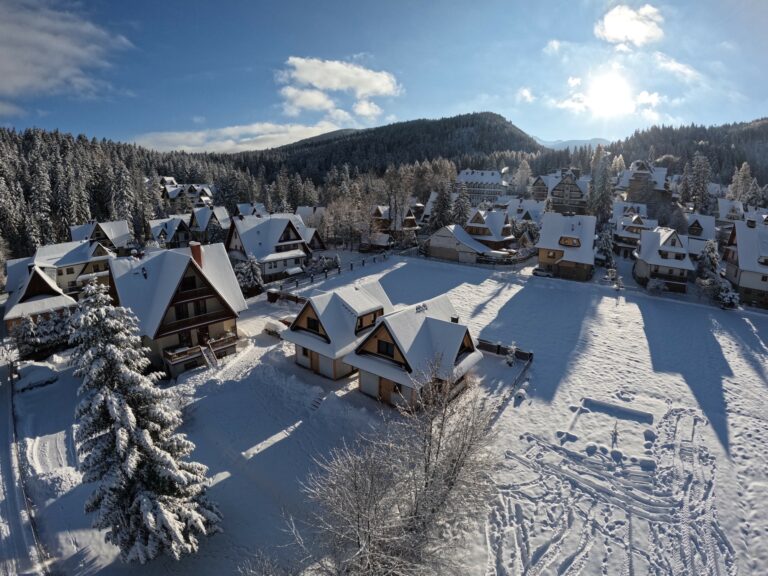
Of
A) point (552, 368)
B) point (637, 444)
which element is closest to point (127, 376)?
point (637, 444)

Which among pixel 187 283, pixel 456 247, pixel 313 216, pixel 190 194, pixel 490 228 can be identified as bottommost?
pixel 456 247

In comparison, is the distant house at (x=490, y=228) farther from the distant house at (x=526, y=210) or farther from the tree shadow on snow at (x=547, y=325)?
the tree shadow on snow at (x=547, y=325)

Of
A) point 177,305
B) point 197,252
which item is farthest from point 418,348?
point 197,252

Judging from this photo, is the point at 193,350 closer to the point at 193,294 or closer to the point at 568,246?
the point at 193,294

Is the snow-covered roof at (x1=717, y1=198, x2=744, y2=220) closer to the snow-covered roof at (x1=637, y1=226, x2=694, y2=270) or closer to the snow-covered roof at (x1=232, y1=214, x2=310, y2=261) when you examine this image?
the snow-covered roof at (x1=637, y1=226, x2=694, y2=270)

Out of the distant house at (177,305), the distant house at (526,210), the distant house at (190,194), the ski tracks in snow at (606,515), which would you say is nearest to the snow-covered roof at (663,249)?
the distant house at (526,210)

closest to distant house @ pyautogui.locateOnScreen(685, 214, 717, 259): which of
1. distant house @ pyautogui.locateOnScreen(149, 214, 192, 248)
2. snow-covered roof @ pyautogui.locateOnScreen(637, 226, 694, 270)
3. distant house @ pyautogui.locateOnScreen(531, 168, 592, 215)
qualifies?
snow-covered roof @ pyautogui.locateOnScreen(637, 226, 694, 270)

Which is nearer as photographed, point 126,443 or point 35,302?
point 126,443
